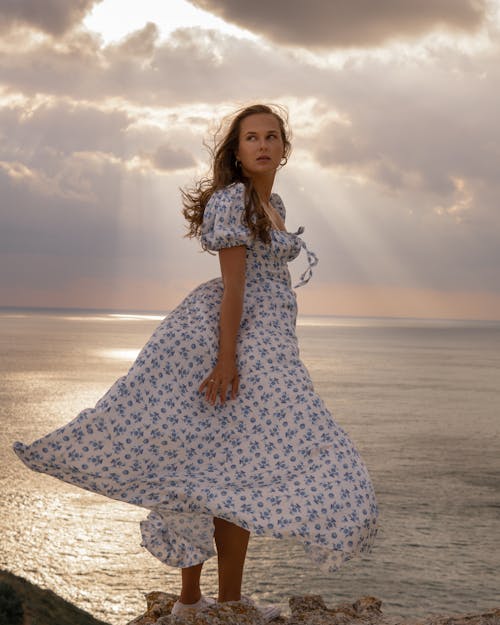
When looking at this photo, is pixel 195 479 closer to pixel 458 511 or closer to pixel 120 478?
pixel 120 478

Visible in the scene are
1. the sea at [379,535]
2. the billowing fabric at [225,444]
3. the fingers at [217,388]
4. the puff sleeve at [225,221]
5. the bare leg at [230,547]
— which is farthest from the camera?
the sea at [379,535]

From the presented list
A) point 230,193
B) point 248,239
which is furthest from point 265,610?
point 230,193

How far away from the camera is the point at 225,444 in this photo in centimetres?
423

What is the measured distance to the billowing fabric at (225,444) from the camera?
3930 millimetres

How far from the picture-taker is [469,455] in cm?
9144

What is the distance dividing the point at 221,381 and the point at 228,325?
0.32 m

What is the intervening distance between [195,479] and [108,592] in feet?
188

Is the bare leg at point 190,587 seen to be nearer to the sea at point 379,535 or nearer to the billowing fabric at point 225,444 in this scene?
the billowing fabric at point 225,444

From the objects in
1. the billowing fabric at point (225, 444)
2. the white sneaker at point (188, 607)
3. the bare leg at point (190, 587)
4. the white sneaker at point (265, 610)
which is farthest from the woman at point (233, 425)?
the white sneaker at point (265, 610)

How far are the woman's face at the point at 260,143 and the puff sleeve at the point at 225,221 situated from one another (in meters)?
0.15

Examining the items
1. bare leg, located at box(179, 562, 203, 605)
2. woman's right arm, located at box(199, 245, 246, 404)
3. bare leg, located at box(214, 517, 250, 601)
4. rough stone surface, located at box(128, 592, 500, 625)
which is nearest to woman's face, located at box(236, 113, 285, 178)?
woman's right arm, located at box(199, 245, 246, 404)

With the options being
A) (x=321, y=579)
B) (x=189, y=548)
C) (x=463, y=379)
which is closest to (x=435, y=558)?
(x=321, y=579)

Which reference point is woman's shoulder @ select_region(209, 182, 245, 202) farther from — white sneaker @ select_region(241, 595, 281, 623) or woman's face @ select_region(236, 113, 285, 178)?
white sneaker @ select_region(241, 595, 281, 623)

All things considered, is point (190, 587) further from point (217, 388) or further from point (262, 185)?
point (262, 185)
